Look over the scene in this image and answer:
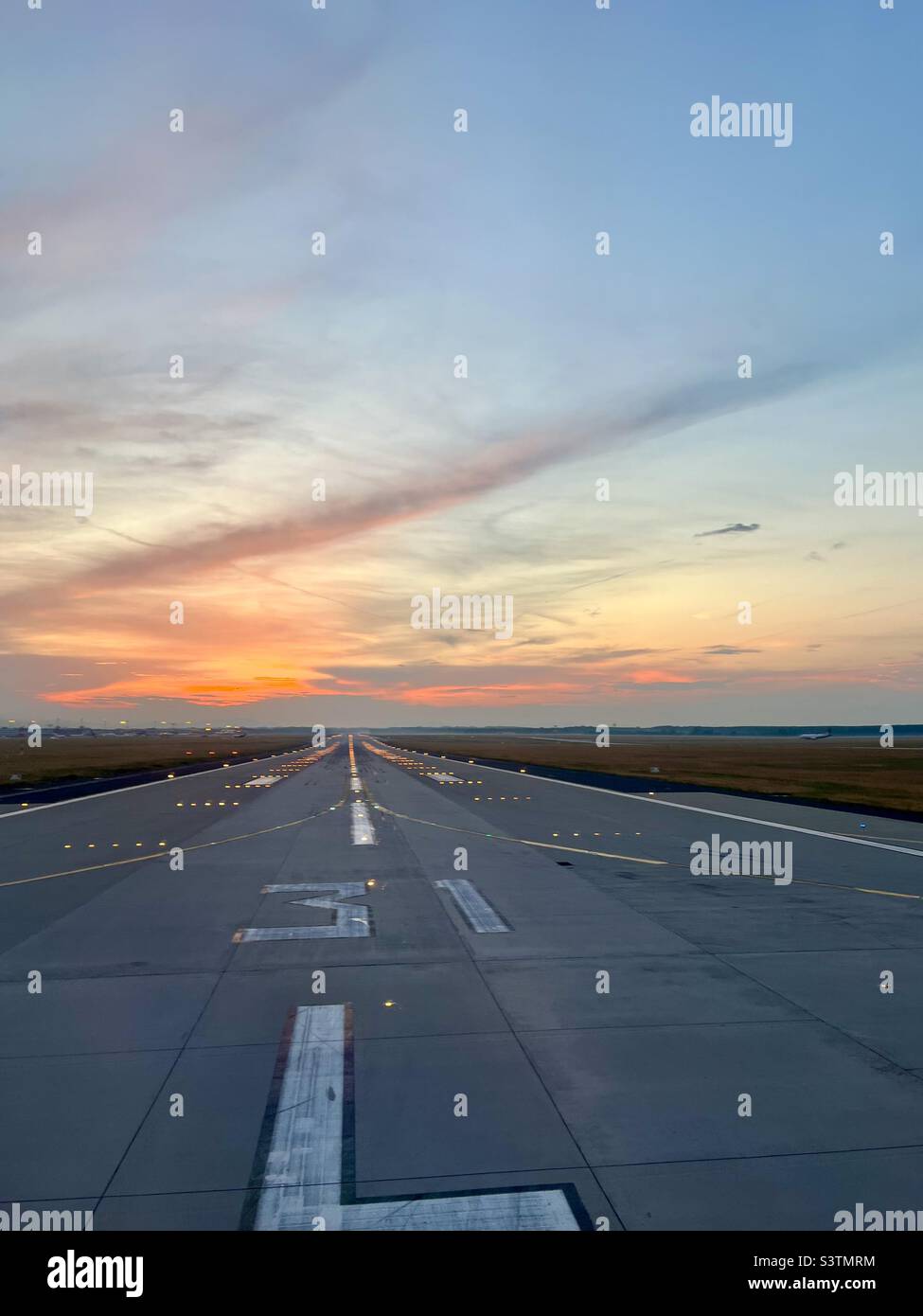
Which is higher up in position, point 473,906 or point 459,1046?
point 459,1046

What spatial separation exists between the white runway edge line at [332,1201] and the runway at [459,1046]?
20 millimetres

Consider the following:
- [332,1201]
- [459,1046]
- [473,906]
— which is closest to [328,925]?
[473,906]

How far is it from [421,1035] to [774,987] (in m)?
4.80

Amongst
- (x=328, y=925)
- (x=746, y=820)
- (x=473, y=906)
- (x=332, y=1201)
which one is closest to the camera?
(x=332, y=1201)

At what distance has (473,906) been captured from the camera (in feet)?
53.8

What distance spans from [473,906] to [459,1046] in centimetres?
749

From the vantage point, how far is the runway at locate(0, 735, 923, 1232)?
6.14 meters

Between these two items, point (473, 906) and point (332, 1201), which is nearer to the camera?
point (332, 1201)

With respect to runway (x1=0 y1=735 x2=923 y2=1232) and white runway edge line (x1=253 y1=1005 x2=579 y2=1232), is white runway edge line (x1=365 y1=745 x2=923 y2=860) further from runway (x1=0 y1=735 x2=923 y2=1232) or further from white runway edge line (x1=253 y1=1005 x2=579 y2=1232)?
white runway edge line (x1=253 y1=1005 x2=579 y2=1232)

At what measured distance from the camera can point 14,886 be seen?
1859 cm

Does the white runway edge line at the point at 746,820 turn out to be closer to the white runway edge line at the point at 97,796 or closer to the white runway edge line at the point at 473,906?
the white runway edge line at the point at 473,906

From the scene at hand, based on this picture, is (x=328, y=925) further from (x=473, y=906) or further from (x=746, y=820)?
(x=746, y=820)
